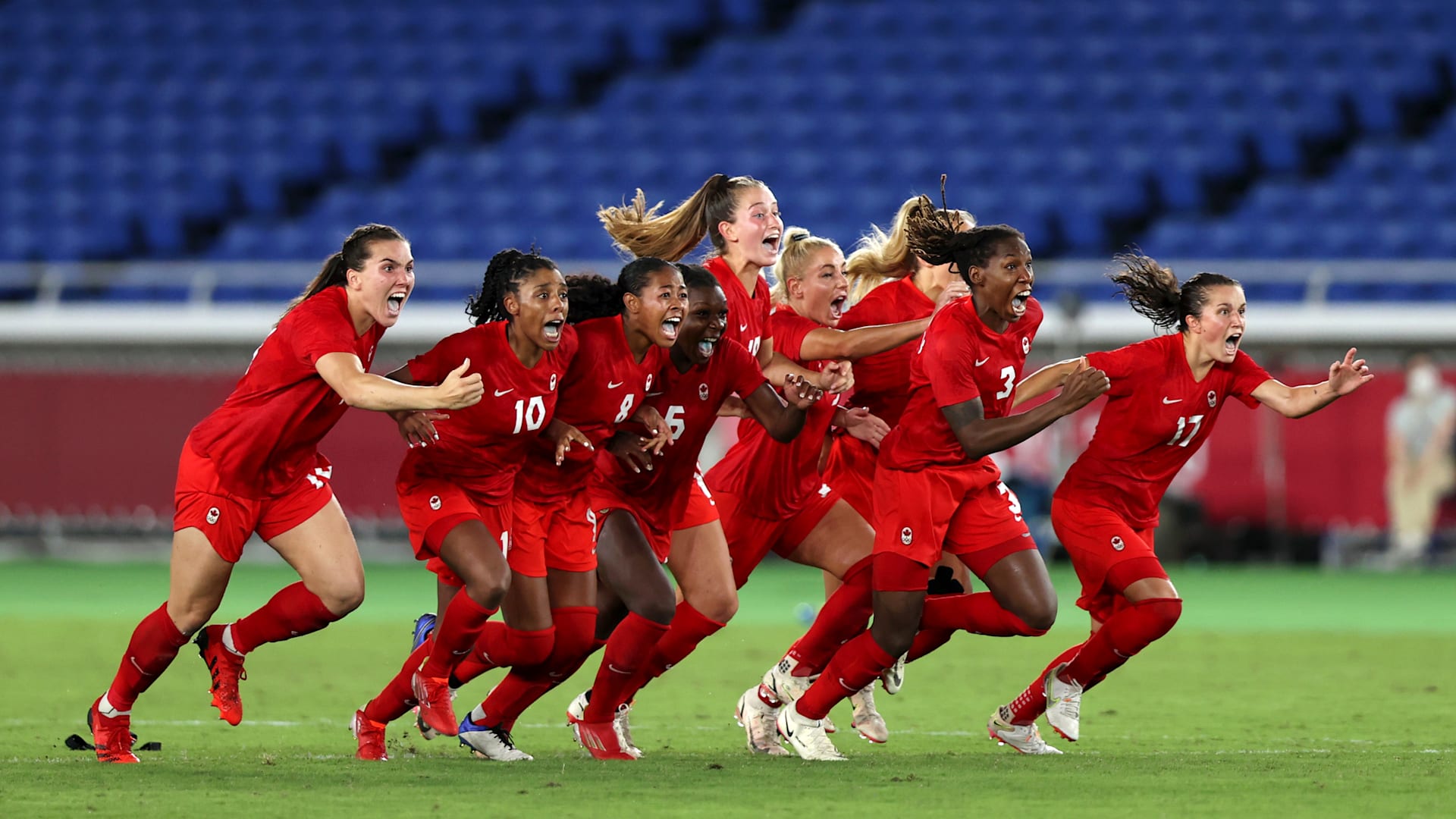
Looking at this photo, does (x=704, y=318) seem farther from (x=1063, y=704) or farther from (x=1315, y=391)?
(x=1315, y=391)

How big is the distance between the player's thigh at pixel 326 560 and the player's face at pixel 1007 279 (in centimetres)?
266

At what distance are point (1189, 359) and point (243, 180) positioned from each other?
17.7 meters

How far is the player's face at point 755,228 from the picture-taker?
8109mm

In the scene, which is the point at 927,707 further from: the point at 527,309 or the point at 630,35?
the point at 630,35

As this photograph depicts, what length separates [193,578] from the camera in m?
7.00

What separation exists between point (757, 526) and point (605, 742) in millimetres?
1291

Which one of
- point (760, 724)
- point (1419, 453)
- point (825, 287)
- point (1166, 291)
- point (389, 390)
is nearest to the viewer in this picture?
point (389, 390)

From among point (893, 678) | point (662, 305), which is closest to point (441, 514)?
point (662, 305)

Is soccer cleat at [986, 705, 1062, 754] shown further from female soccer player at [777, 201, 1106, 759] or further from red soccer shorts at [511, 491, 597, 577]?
red soccer shorts at [511, 491, 597, 577]

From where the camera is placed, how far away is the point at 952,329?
7.36m

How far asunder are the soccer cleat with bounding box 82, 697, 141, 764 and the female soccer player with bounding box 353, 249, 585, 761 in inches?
34.0

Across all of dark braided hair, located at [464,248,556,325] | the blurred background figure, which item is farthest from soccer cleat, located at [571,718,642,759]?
the blurred background figure

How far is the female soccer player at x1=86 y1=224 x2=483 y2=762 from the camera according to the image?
704cm

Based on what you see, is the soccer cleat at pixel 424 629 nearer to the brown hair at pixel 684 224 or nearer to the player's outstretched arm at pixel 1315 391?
the brown hair at pixel 684 224
